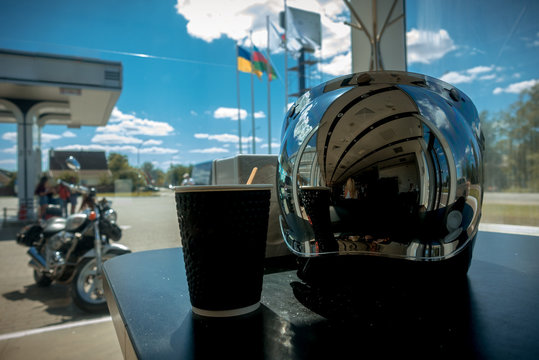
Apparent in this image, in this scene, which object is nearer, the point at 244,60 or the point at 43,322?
the point at 43,322

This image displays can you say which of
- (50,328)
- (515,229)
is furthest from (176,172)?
(515,229)

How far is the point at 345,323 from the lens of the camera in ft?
0.64

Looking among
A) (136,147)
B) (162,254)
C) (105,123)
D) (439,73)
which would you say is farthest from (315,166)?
(105,123)

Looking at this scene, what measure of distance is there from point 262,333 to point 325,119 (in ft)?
0.51

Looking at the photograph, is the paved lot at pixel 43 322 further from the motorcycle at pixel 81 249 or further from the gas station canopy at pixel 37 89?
the gas station canopy at pixel 37 89

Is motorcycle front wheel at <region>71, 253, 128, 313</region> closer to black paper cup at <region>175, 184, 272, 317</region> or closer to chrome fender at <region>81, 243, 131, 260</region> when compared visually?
chrome fender at <region>81, 243, 131, 260</region>

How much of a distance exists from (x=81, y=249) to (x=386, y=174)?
76.5 inches

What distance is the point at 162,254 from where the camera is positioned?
0.45 metres

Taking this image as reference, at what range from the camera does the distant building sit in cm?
266

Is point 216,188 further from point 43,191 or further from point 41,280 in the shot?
point 43,191

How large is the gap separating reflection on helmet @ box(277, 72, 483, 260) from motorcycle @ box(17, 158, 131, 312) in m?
1.71

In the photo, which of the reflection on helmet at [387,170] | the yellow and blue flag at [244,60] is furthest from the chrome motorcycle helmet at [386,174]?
the yellow and blue flag at [244,60]

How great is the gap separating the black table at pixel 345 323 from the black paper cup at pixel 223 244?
0.01 m

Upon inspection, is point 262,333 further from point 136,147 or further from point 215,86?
point 215,86
